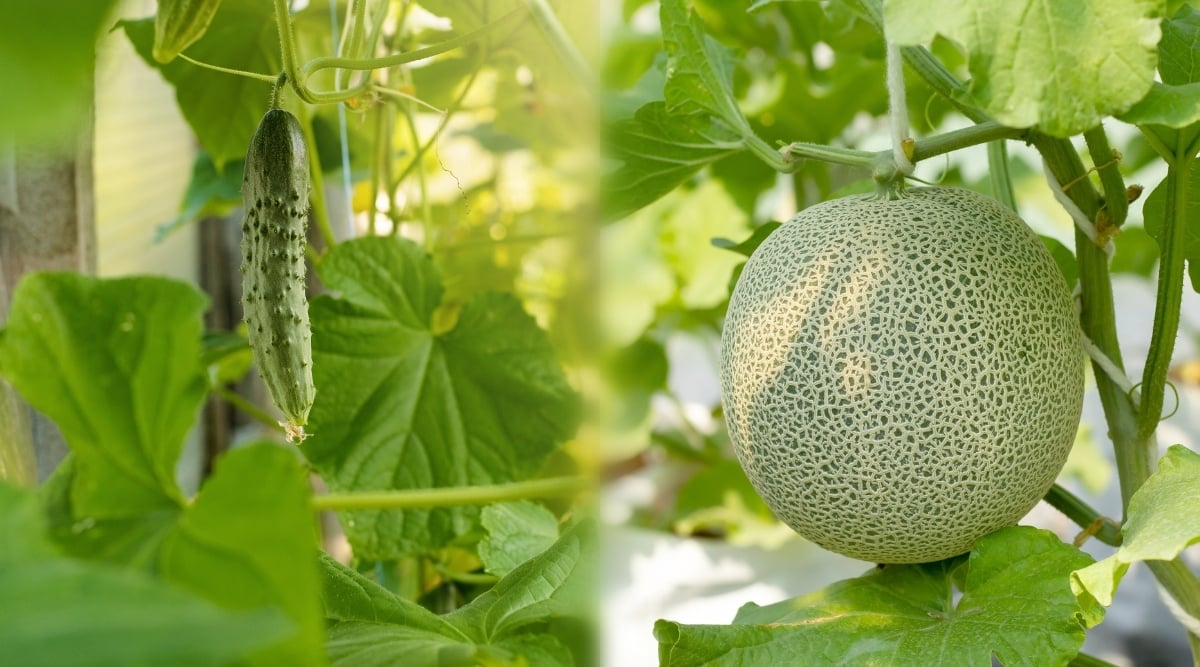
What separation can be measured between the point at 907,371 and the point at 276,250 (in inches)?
12.0

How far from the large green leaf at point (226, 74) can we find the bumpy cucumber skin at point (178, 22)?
5.9 inches

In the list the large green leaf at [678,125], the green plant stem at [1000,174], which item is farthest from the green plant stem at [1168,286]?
the large green leaf at [678,125]

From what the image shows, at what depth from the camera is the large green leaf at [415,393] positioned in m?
0.66

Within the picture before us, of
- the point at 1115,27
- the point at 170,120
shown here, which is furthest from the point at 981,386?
the point at 170,120

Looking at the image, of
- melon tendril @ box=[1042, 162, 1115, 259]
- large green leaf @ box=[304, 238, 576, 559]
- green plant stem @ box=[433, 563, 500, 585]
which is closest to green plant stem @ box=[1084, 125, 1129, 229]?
melon tendril @ box=[1042, 162, 1115, 259]

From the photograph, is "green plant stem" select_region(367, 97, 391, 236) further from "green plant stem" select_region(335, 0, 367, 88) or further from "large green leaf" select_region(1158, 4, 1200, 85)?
"large green leaf" select_region(1158, 4, 1200, 85)

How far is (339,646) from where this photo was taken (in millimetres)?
420

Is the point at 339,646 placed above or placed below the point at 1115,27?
below

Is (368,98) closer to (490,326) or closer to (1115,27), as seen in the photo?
(490,326)

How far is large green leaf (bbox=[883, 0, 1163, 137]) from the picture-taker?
42 cm

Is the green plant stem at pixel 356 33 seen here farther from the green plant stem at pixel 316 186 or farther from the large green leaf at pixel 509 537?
Result: the large green leaf at pixel 509 537

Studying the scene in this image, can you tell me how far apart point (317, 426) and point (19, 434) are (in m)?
0.17

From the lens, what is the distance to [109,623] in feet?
0.69

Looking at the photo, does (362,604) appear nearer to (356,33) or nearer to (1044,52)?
(356,33)
